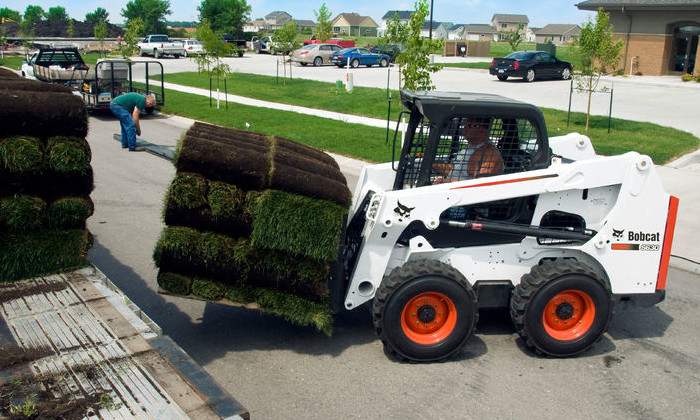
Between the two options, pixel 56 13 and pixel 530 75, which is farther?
pixel 56 13

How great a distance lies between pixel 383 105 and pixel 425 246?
57.9 feet

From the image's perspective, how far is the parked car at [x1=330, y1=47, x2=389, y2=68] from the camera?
145ft

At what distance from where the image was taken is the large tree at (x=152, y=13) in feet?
261

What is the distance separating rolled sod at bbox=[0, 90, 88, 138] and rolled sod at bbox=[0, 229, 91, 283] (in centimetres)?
89

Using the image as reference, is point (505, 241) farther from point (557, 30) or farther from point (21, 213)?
point (557, 30)

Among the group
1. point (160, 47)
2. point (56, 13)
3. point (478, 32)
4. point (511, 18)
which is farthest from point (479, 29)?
point (160, 47)

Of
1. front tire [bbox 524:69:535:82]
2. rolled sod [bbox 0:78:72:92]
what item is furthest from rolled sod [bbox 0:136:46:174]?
front tire [bbox 524:69:535:82]

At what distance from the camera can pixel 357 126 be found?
19.1m

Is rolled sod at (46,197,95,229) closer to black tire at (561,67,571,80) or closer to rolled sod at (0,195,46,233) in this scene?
rolled sod at (0,195,46,233)

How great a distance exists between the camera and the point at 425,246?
5.78 metres

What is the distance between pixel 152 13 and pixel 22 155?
79.9m

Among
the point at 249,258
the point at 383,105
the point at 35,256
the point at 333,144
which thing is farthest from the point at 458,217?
the point at 383,105

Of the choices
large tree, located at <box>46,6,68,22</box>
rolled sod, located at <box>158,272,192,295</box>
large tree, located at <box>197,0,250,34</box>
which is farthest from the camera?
large tree, located at <box>46,6,68,22</box>

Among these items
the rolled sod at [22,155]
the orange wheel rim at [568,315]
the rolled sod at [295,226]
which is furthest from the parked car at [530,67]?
the rolled sod at [22,155]
